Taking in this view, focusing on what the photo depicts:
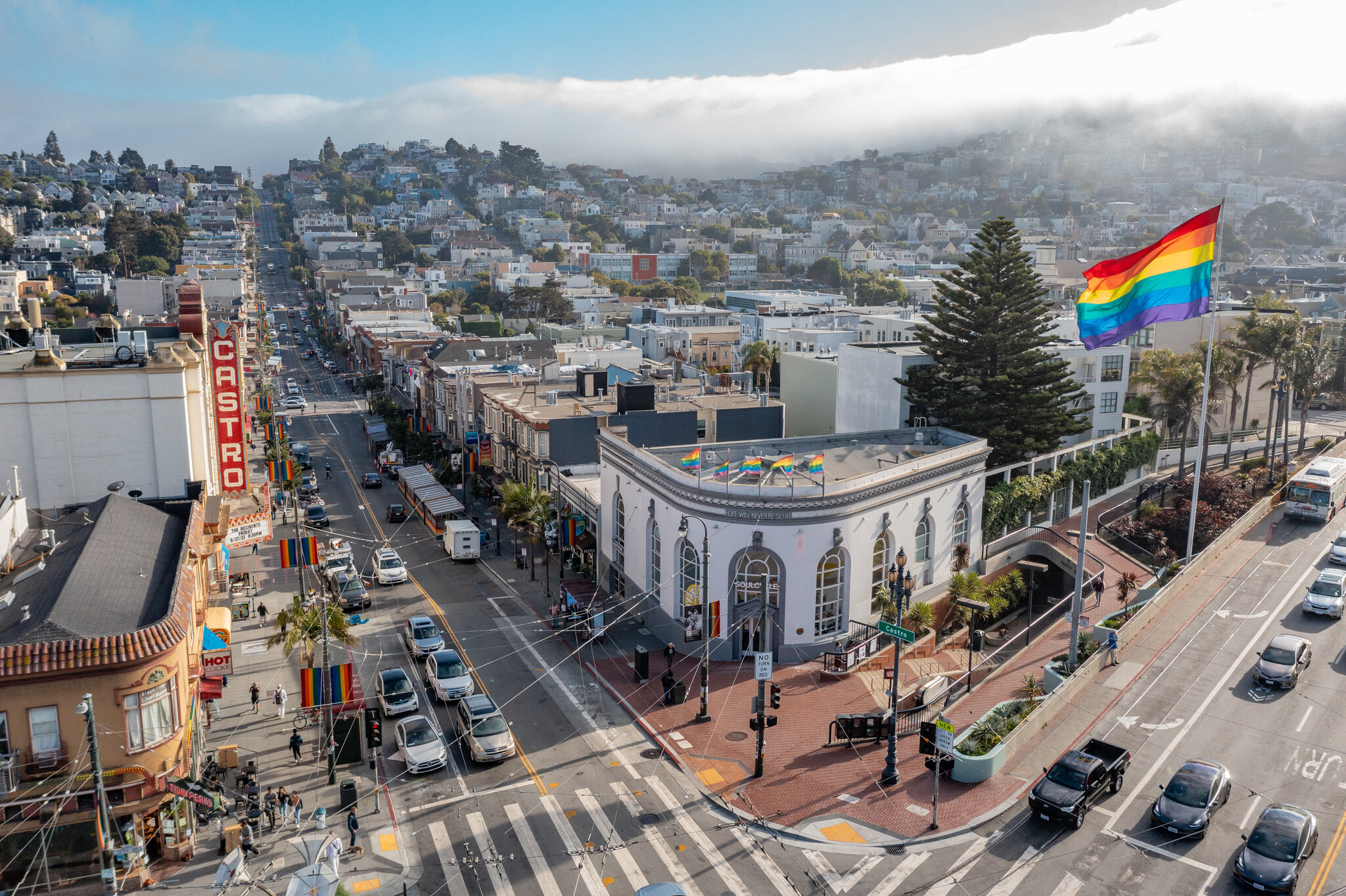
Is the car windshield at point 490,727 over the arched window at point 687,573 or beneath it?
beneath

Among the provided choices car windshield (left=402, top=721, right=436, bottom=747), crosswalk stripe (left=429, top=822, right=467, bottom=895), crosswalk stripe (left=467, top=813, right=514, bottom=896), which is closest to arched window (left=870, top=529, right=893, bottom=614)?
car windshield (left=402, top=721, right=436, bottom=747)

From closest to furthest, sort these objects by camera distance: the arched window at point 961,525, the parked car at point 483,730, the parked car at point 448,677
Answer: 1. the parked car at point 483,730
2. the parked car at point 448,677
3. the arched window at point 961,525

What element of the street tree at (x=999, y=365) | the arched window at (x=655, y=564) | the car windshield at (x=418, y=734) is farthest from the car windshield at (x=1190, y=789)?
the street tree at (x=999, y=365)

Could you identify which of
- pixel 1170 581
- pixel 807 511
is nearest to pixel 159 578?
pixel 807 511

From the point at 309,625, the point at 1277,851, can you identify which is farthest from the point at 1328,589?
the point at 309,625

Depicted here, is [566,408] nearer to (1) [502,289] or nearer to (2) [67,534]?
(2) [67,534]

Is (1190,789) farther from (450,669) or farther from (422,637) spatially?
(422,637)

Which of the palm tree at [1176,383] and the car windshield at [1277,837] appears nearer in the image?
the car windshield at [1277,837]

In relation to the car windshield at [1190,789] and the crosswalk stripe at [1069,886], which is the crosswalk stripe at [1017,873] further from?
the car windshield at [1190,789]
